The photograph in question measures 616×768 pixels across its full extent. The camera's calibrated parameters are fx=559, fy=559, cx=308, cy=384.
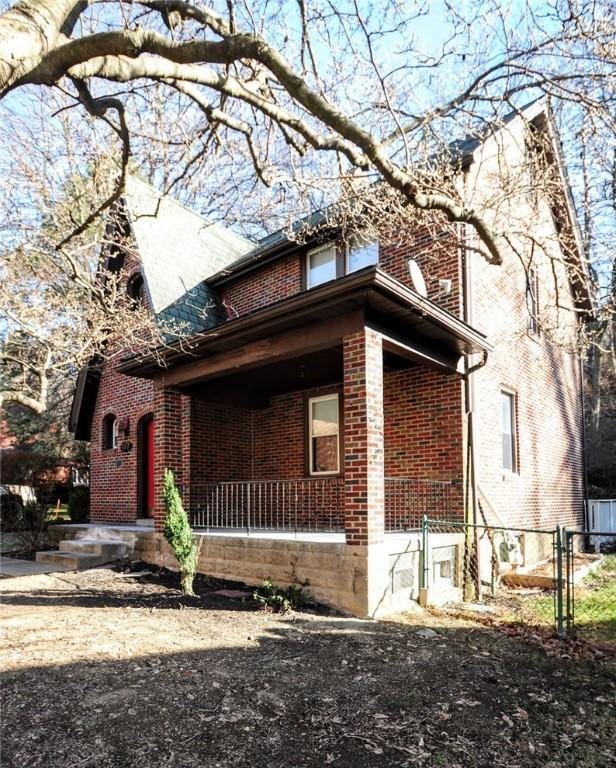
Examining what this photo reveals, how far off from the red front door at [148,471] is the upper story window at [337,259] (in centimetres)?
485

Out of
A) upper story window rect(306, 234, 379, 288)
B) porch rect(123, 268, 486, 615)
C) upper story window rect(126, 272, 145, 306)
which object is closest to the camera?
porch rect(123, 268, 486, 615)

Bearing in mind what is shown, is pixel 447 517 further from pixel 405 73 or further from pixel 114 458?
pixel 114 458

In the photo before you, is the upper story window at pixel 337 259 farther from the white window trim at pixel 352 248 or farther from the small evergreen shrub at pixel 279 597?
the small evergreen shrub at pixel 279 597

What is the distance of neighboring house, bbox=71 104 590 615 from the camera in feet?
21.3

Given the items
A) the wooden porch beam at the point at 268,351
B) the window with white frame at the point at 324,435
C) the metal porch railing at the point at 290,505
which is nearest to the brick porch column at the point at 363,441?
the wooden porch beam at the point at 268,351

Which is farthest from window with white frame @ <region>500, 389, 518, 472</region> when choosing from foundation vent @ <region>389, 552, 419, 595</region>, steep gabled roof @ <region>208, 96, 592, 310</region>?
foundation vent @ <region>389, 552, 419, 595</region>

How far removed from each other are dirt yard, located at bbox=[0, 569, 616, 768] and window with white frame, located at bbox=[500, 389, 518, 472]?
13.9ft

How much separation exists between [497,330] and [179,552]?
20.2 ft

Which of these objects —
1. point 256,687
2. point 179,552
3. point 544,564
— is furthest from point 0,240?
point 544,564

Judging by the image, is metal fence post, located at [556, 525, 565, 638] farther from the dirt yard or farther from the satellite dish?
the satellite dish

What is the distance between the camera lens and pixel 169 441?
924 cm

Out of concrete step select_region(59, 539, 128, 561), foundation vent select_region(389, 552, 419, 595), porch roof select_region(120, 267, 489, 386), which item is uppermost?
porch roof select_region(120, 267, 489, 386)

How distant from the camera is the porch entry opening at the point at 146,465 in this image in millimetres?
11977

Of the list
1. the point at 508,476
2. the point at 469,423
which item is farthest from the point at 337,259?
the point at 508,476
